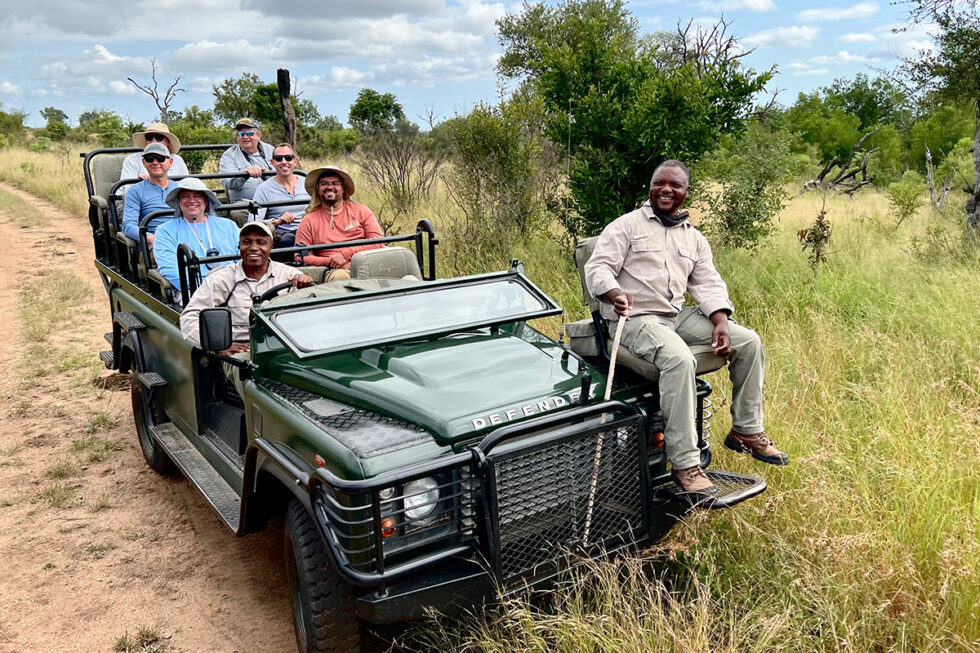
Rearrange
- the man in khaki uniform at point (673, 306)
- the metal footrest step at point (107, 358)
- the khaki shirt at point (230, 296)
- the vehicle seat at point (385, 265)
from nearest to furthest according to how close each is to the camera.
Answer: the man in khaki uniform at point (673, 306), the khaki shirt at point (230, 296), the vehicle seat at point (385, 265), the metal footrest step at point (107, 358)

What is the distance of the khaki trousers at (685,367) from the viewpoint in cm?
327

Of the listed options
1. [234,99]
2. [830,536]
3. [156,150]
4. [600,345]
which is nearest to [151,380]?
[156,150]

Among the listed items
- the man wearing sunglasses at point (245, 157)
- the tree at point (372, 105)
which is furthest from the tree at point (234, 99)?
the man wearing sunglasses at point (245, 157)

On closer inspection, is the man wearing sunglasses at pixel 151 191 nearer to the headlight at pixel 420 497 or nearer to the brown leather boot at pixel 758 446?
the headlight at pixel 420 497

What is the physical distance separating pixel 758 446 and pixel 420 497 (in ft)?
5.63

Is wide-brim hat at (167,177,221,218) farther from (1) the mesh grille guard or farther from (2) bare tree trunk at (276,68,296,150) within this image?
(2) bare tree trunk at (276,68,296,150)

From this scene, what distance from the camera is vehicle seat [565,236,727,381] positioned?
3549 mm

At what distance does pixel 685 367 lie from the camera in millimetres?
3326

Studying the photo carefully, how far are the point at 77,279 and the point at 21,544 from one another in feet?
26.9

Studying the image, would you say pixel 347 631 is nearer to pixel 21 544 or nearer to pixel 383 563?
pixel 383 563

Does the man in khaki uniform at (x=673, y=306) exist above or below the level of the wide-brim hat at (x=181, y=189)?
below

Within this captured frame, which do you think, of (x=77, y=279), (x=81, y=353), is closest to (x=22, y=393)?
(x=81, y=353)

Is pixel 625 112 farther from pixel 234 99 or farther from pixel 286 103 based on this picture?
pixel 234 99

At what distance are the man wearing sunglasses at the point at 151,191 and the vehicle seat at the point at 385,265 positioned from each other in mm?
2589
